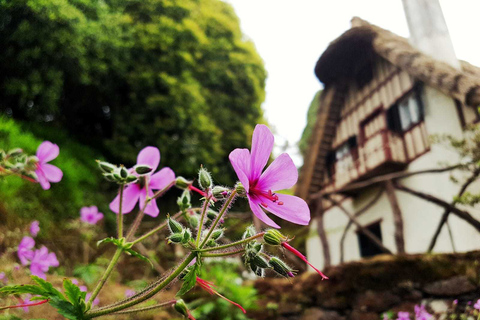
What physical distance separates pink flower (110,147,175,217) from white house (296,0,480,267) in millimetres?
1252

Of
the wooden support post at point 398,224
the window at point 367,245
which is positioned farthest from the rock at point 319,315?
the window at point 367,245

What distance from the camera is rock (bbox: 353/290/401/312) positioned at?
2314 mm

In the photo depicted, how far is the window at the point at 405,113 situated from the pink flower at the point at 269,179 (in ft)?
8.57

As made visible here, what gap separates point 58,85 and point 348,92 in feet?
11.7

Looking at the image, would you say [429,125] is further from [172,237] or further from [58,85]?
[58,85]

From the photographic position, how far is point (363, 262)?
8.58 ft

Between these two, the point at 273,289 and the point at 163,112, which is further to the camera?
the point at 163,112

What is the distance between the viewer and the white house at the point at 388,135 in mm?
2107

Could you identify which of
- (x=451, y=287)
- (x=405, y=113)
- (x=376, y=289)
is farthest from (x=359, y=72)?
(x=451, y=287)

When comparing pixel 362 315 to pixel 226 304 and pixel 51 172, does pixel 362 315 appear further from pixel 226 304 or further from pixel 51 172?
pixel 51 172

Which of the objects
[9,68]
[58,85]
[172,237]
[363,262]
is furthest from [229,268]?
[172,237]

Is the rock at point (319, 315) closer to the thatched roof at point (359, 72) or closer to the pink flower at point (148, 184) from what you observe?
the thatched roof at point (359, 72)

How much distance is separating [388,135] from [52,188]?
361cm

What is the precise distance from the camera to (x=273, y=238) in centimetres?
61
